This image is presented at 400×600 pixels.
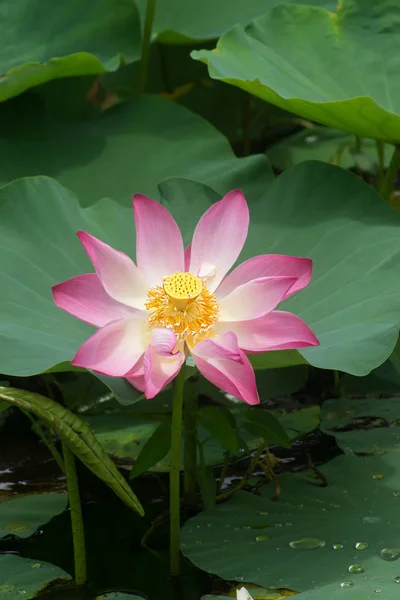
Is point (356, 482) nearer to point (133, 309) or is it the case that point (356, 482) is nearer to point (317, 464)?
point (317, 464)

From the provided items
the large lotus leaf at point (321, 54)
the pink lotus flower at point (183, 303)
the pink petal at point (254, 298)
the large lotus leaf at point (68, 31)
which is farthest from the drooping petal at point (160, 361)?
the large lotus leaf at point (68, 31)

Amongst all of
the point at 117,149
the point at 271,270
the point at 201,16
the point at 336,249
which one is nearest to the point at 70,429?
the point at 271,270

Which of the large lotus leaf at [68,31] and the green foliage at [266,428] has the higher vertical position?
the large lotus leaf at [68,31]

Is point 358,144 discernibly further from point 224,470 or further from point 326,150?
point 224,470

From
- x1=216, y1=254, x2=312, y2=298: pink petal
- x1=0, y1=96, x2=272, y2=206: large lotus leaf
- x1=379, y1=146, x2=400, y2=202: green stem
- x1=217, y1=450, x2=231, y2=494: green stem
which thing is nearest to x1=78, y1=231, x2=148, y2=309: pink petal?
x1=216, y1=254, x2=312, y2=298: pink petal

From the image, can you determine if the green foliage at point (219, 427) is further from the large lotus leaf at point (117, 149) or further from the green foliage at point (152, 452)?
the large lotus leaf at point (117, 149)

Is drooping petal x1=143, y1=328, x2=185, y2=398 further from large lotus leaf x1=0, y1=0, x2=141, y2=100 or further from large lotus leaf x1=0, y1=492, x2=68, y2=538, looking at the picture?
large lotus leaf x1=0, y1=0, x2=141, y2=100

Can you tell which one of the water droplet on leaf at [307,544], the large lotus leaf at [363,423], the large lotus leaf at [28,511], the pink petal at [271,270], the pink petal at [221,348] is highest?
the pink petal at [271,270]
